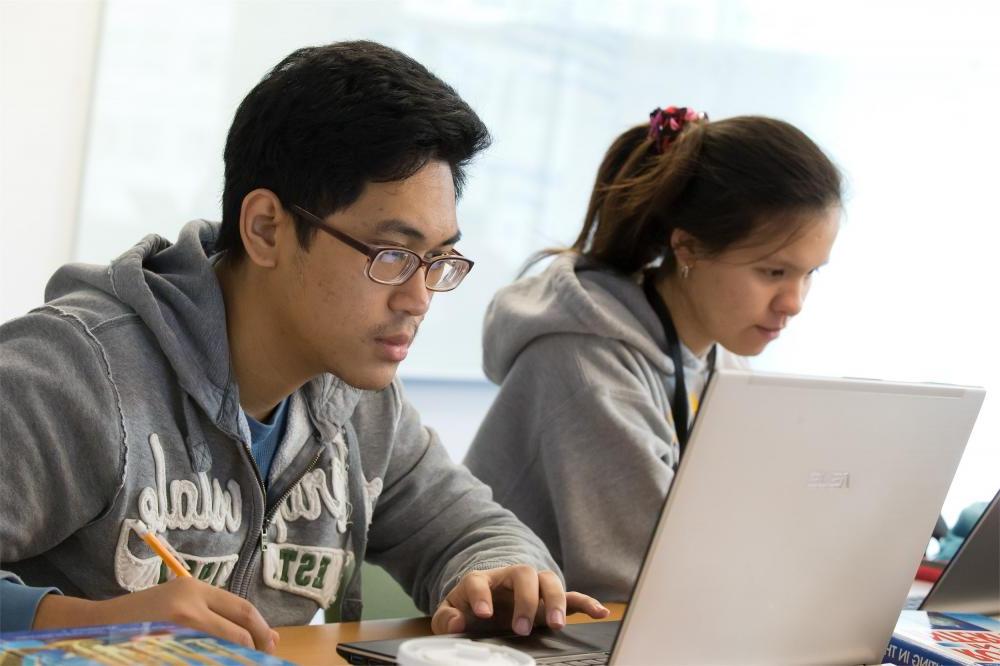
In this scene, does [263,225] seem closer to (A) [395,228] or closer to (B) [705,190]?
(A) [395,228]

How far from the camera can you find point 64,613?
938mm

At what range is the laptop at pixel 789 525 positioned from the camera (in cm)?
87

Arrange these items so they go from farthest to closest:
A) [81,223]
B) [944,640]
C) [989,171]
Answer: [989,171] → [81,223] → [944,640]

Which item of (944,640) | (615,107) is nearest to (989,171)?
(615,107)

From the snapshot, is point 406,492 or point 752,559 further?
point 406,492

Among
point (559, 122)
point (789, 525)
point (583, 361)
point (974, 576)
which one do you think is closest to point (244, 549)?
point (789, 525)

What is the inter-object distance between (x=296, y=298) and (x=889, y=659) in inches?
26.7

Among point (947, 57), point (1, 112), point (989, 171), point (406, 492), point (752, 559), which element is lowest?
point (406, 492)

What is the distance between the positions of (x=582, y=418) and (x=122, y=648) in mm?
1012

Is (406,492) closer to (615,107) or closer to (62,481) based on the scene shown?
(62,481)

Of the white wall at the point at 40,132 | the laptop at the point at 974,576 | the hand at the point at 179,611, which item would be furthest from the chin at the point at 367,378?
the white wall at the point at 40,132

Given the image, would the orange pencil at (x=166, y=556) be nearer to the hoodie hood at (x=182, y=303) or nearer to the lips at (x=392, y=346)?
the hoodie hood at (x=182, y=303)

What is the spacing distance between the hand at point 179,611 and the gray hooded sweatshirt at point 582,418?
746mm

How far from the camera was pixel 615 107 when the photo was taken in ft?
11.7
